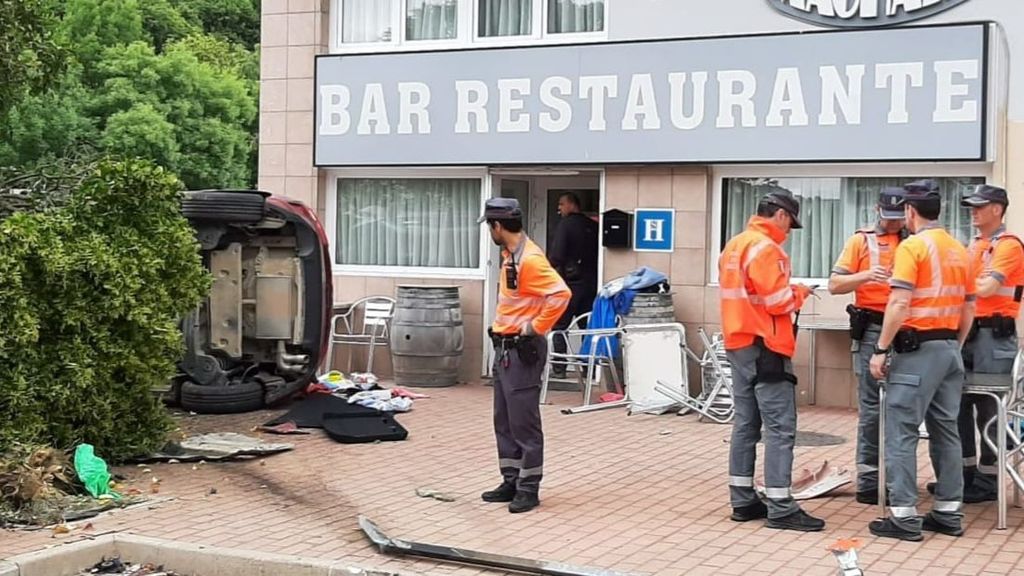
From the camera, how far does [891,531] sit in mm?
7070

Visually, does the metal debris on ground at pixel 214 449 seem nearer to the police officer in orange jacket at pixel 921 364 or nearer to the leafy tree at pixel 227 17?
the police officer in orange jacket at pixel 921 364

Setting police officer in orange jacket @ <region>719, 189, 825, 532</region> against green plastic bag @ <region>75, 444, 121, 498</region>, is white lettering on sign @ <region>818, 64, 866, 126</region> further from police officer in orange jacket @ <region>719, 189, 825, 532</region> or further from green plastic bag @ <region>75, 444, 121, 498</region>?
green plastic bag @ <region>75, 444, 121, 498</region>

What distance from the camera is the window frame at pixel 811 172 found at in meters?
11.6

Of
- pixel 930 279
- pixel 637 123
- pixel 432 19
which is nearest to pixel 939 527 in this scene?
pixel 930 279

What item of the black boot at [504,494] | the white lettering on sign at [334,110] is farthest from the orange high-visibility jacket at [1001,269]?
the white lettering on sign at [334,110]

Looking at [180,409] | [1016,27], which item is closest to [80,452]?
[180,409]

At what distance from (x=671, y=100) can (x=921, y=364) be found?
5.98 m

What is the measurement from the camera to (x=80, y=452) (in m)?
8.38

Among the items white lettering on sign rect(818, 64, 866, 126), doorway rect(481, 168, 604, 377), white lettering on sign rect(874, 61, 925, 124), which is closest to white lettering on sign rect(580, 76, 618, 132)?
doorway rect(481, 168, 604, 377)

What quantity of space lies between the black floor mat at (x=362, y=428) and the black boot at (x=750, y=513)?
3507 millimetres

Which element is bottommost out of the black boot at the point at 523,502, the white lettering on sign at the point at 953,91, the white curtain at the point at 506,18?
the black boot at the point at 523,502

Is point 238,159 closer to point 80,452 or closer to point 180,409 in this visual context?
point 180,409

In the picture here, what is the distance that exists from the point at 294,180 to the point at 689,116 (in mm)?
4574

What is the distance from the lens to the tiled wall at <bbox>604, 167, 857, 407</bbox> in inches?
476
